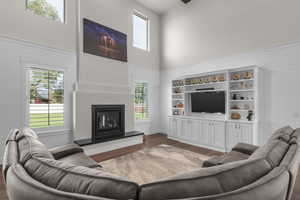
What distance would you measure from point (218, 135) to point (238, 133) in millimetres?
509

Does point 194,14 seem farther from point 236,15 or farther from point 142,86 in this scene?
point 142,86

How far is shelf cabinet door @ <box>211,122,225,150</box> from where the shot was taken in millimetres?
4156

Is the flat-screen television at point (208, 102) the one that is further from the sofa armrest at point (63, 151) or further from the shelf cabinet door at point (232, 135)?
the sofa armrest at point (63, 151)

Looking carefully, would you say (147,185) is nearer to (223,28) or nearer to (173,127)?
(173,127)

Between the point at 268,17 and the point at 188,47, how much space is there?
2359 millimetres

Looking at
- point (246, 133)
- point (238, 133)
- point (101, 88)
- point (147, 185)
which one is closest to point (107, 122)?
point (101, 88)

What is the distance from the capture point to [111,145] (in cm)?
432

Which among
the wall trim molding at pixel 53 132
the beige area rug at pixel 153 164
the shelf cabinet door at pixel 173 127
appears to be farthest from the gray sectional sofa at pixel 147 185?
the shelf cabinet door at pixel 173 127

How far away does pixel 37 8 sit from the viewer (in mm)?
3674

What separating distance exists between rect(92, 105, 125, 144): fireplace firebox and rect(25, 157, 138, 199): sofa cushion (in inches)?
129

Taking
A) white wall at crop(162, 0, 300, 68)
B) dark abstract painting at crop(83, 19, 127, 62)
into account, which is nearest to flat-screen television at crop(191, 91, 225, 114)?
white wall at crop(162, 0, 300, 68)

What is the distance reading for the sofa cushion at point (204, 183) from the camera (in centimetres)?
66

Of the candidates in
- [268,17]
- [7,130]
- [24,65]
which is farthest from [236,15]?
[7,130]

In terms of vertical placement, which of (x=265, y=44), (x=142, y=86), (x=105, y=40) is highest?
(x=105, y=40)
